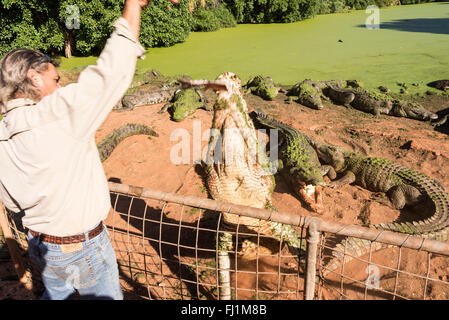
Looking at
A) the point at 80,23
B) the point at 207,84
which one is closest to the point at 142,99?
the point at 80,23

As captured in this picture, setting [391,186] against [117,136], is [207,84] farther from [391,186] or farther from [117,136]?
[117,136]

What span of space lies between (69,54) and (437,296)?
506 inches

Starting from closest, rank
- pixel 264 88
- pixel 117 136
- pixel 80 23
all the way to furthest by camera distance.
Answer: pixel 117 136, pixel 264 88, pixel 80 23

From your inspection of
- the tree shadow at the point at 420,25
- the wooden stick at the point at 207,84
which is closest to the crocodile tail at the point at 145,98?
the wooden stick at the point at 207,84

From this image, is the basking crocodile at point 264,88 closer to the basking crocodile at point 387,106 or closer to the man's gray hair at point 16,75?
the basking crocodile at point 387,106

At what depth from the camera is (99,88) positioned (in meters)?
0.94

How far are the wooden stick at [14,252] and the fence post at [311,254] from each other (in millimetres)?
2348

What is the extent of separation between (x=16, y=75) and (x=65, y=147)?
0.35 meters

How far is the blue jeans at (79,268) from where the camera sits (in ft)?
4.39

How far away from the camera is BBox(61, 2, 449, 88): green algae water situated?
862cm

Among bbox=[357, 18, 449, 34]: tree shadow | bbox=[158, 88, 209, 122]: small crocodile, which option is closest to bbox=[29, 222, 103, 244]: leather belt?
bbox=[158, 88, 209, 122]: small crocodile

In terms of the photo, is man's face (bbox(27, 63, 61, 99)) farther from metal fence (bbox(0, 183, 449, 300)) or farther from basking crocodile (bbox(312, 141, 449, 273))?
basking crocodile (bbox(312, 141, 449, 273))
